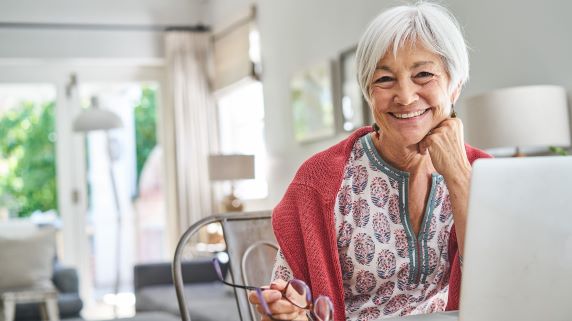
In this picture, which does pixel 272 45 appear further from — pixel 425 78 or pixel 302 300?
pixel 302 300

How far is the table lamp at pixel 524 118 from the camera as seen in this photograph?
2.97 meters

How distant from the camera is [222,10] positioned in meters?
7.60

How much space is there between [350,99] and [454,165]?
3836mm

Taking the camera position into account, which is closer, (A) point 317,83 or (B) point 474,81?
(B) point 474,81

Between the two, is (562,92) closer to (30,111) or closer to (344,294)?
(344,294)

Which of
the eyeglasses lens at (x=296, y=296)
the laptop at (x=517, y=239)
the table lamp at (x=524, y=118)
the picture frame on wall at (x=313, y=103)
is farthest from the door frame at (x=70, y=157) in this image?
the laptop at (x=517, y=239)

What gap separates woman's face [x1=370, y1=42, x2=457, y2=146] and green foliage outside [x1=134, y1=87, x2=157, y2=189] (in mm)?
6908

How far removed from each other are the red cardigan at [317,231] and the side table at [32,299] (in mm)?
4402

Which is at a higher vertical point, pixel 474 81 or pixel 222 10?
pixel 222 10

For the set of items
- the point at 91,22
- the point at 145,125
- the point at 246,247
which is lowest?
the point at 246,247

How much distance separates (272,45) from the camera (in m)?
6.52

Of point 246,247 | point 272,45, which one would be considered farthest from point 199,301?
point 246,247

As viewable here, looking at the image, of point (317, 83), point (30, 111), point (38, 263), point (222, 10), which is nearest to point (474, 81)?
point (317, 83)

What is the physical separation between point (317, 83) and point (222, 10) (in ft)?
7.73
